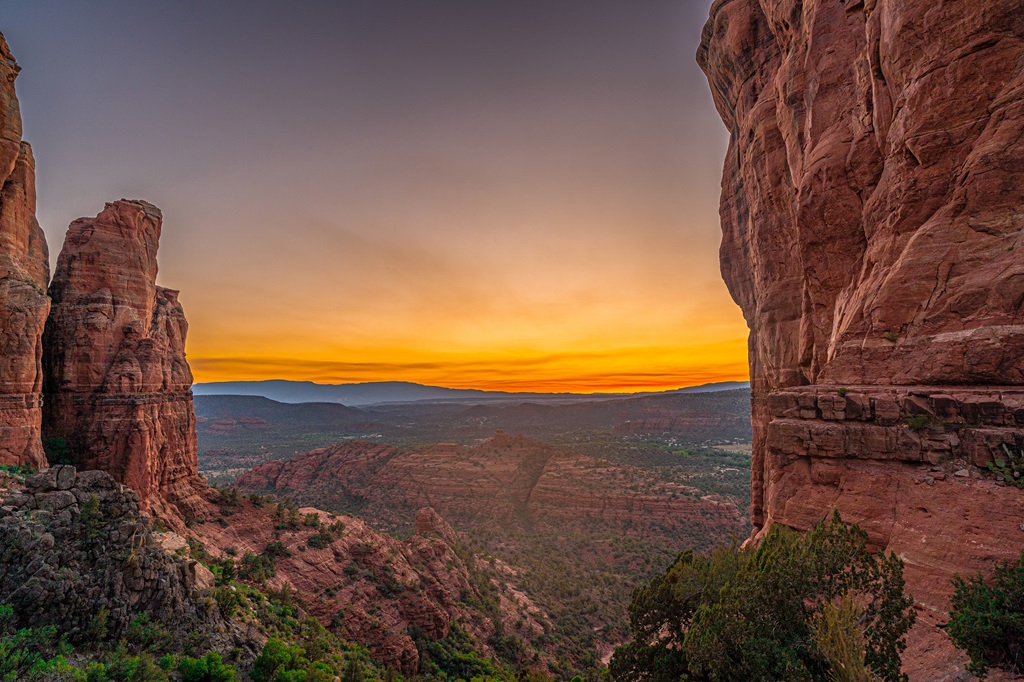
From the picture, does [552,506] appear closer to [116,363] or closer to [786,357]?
[786,357]

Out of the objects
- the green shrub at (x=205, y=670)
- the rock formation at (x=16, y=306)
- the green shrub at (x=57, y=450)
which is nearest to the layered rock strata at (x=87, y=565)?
the green shrub at (x=205, y=670)

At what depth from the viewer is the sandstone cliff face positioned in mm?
23984

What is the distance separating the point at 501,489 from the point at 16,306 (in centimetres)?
7030

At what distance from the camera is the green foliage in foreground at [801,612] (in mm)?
8773

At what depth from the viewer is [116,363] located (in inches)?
987

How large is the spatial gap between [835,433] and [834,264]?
27.2 ft

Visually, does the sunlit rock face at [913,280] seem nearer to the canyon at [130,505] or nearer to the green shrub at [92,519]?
the canyon at [130,505]

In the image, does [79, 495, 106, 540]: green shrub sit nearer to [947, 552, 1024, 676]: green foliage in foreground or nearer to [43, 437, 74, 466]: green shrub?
[43, 437, 74, 466]: green shrub

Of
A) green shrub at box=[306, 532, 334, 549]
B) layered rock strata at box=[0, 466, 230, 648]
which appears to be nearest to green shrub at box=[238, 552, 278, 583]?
green shrub at box=[306, 532, 334, 549]

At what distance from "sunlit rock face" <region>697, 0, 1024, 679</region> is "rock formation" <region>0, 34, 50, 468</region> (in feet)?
107

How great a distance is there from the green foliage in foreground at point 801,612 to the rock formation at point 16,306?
29.6 m

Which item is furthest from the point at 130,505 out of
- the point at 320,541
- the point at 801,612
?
the point at 801,612

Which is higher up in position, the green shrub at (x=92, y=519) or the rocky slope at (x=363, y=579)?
the green shrub at (x=92, y=519)

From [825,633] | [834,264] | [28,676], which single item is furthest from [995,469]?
[28,676]
